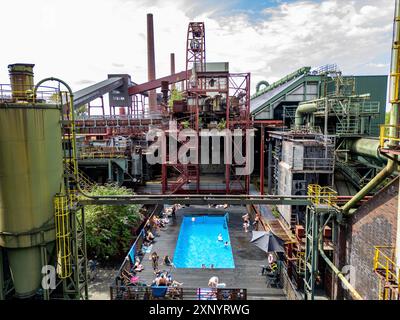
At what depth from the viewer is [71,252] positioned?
10.9 m

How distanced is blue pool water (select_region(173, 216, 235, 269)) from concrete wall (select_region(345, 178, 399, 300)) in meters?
6.68

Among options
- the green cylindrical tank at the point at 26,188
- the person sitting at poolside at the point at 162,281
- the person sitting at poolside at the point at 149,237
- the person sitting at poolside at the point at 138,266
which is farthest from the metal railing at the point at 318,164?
the green cylindrical tank at the point at 26,188

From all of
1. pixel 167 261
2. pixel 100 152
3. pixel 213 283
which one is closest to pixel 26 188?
pixel 167 261

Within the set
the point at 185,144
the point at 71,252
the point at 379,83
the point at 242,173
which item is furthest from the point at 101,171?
the point at 379,83

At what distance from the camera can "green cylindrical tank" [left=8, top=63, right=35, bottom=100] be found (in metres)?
10.0

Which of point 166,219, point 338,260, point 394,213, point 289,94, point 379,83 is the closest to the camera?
point 394,213

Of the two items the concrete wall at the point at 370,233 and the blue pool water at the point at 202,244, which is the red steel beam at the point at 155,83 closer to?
the blue pool water at the point at 202,244

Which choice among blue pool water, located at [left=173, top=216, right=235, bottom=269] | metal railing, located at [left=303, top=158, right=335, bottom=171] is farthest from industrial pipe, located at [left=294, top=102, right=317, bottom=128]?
blue pool water, located at [left=173, top=216, right=235, bottom=269]

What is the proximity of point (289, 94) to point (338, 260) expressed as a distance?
26593 millimetres

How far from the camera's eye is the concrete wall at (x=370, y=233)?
876 cm

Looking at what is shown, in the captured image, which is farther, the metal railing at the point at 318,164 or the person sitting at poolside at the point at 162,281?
the metal railing at the point at 318,164

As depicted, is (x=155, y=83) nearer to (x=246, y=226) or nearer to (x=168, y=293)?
(x=246, y=226)

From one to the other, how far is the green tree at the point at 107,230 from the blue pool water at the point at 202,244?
11.3 ft

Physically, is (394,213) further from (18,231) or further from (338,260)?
(18,231)
